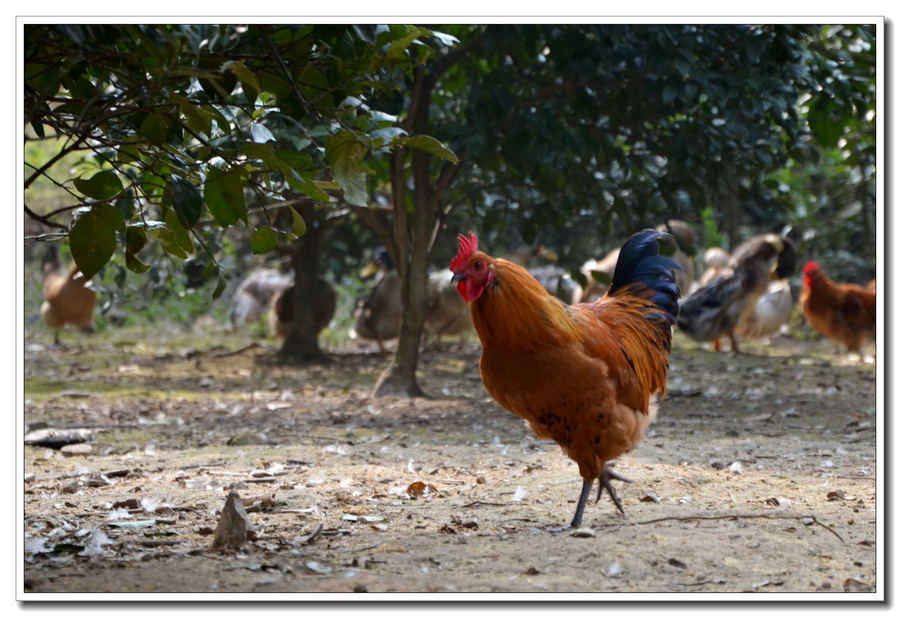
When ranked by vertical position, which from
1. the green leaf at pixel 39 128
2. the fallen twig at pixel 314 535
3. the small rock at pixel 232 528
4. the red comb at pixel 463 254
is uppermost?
the green leaf at pixel 39 128

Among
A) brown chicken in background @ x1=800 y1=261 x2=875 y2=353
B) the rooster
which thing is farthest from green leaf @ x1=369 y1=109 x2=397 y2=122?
Result: brown chicken in background @ x1=800 y1=261 x2=875 y2=353

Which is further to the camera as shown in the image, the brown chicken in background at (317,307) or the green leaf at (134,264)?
the brown chicken in background at (317,307)

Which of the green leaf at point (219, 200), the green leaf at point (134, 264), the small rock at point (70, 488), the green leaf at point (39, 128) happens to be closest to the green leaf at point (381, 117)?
the green leaf at point (219, 200)

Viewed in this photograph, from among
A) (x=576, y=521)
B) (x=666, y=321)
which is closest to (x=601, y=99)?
(x=666, y=321)

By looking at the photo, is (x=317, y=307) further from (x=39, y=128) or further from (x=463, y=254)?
(x=39, y=128)

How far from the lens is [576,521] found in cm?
331

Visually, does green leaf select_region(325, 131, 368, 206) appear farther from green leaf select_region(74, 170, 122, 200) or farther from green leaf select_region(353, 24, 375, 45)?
green leaf select_region(74, 170, 122, 200)

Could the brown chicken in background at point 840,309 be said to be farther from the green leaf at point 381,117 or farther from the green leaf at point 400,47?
the green leaf at point 400,47

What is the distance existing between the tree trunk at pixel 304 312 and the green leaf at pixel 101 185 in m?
5.96

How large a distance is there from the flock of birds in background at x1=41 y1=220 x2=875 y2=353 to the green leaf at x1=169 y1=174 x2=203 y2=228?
560 cm

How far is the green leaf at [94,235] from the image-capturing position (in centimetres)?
255
